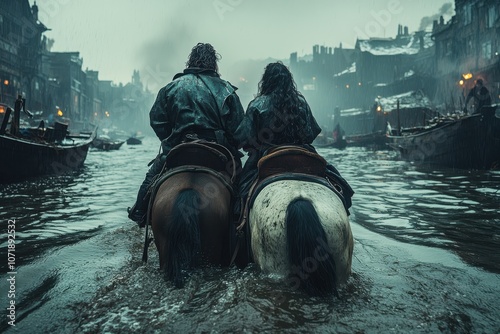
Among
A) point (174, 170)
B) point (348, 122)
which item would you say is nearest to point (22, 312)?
point (174, 170)

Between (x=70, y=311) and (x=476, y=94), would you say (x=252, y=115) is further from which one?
(x=476, y=94)

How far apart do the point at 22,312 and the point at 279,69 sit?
10.0 ft

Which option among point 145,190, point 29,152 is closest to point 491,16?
point 29,152

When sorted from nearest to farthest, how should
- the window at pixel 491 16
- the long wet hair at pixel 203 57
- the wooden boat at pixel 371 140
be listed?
the long wet hair at pixel 203 57
the window at pixel 491 16
the wooden boat at pixel 371 140

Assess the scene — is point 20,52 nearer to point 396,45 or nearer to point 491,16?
point 491,16

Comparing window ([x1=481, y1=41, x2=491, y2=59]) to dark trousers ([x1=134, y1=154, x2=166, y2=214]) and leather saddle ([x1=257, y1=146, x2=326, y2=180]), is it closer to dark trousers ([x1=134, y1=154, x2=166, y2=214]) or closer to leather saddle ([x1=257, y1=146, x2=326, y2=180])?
leather saddle ([x1=257, y1=146, x2=326, y2=180])

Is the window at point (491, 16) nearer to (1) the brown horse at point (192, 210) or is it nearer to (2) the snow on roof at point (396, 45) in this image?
(2) the snow on roof at point (396, 45)

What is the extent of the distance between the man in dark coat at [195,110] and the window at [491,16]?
37804 mm

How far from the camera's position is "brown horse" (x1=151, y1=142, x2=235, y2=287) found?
2.70 m

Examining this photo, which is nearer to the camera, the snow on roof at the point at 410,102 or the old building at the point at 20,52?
the old building at the point at 20,52

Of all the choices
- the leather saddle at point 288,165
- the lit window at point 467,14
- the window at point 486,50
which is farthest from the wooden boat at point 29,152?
the lit window at point 467,14

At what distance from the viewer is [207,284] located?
2.63 m

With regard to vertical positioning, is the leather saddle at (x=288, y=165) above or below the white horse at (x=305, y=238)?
above

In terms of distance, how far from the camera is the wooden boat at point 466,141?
13.6 metres
